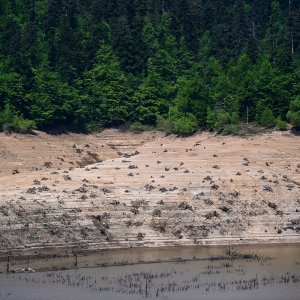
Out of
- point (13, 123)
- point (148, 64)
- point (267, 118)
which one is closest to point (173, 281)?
point (267, 118)

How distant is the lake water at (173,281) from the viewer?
50.5 meters

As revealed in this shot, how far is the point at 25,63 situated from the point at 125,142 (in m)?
12.0

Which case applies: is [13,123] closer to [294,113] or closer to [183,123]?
[183,123]

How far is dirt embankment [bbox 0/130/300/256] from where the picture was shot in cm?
6356

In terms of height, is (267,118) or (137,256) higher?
(267,118)

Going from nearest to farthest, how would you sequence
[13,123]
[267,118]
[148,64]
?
[267,118] < [13,123] < [148,64]

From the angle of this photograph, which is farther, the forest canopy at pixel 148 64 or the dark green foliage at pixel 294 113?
the forest canopy at pixel 148 64

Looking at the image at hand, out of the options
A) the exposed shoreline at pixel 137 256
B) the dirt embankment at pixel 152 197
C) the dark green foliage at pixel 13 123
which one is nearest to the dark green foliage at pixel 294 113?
the dirt embankment at pixel 152 197

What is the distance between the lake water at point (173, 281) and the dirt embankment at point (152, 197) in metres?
5.06

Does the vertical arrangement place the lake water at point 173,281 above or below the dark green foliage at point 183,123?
below

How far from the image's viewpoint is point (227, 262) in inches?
2393

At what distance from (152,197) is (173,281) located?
1662cm

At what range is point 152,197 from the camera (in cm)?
7062

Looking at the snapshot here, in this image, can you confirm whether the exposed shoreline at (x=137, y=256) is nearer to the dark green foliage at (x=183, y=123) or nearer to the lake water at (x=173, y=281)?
the lake water at (x=173, y=281)
